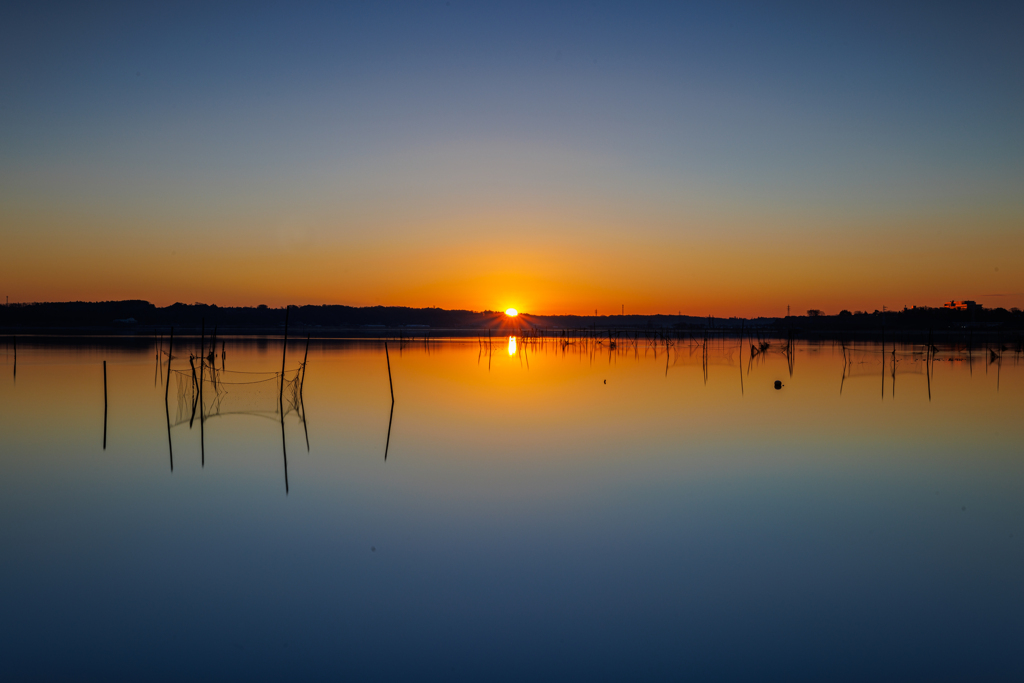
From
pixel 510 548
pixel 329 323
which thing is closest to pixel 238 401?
pixel 510 548

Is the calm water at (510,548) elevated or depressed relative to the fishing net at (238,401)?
depressed

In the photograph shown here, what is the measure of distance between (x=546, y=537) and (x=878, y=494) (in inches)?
200

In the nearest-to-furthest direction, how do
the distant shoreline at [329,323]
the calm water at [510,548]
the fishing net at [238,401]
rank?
the calm water at [510,548]
the fishing net at [238,401]
the distant shoreline at [329,323]

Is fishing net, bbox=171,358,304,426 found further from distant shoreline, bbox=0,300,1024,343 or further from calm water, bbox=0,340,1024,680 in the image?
distant shoreline, bbox=0,300,1024,343

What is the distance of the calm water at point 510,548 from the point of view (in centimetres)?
516

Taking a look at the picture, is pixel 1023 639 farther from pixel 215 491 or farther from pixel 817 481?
pixel 215 491

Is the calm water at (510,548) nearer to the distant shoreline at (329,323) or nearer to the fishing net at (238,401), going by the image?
the fishing net at (238,401)

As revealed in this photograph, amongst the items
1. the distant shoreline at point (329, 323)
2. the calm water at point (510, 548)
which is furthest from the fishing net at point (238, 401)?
the distant shoreline at point (329, 323)

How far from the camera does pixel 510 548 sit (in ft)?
23.8

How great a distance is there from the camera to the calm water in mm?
5160

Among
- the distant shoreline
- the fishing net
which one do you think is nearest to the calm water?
the fishing net

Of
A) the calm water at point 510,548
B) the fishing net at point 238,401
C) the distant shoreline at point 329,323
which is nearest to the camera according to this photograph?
the calm water at point 510,548

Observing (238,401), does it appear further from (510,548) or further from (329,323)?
(329,323)

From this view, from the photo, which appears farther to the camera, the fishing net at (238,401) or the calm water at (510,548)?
the fishing net at (238,401)
